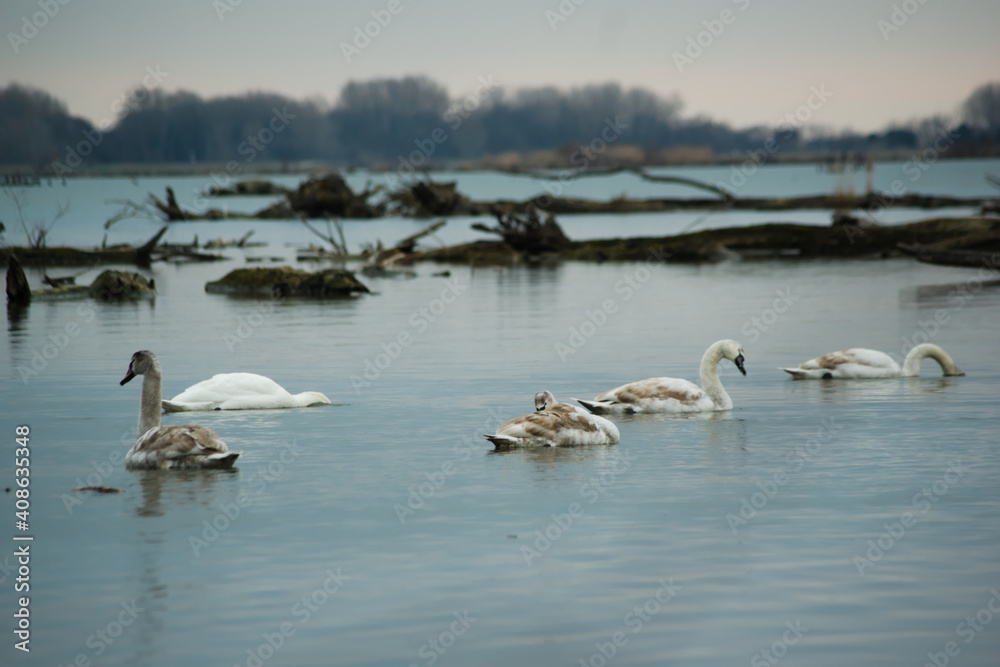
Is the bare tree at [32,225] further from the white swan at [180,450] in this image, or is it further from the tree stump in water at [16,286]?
the white swan at [180,450]

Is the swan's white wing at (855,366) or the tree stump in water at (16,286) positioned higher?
the tree stump in water at (16,286)

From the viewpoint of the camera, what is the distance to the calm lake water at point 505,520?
6.87 m

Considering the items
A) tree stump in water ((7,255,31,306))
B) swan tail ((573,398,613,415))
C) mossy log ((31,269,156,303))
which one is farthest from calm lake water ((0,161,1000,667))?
mossy log ((31,269,156,303))

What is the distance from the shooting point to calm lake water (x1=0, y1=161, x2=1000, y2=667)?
6871 millimetres

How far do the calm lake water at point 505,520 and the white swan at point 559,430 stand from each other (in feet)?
0.57

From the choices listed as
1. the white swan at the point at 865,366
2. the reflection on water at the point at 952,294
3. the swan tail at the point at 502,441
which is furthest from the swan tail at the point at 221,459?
the reflection on water at the point at 952,294

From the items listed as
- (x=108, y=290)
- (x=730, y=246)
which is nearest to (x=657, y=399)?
(x=108, y=290)

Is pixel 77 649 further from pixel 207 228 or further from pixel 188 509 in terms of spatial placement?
pixel 207 228

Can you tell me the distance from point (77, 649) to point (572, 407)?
634 cm

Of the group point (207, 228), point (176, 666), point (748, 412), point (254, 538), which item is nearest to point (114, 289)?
point (748, 412)

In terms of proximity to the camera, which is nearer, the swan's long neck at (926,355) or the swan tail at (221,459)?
the swan tail at (221,459)

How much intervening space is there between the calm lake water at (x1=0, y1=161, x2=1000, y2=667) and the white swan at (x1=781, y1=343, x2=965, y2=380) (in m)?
0.36

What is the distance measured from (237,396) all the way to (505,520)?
18.9ft

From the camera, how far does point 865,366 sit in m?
16.3
